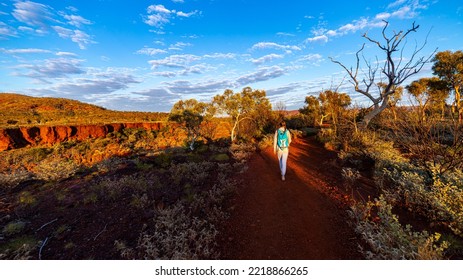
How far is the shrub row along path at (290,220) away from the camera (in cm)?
396

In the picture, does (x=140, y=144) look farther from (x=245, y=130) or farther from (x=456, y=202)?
(x=456, y=202)

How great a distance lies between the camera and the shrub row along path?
3.96 metres

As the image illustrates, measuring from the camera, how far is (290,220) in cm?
497

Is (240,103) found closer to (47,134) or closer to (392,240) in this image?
(392,240)

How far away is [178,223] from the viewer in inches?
210

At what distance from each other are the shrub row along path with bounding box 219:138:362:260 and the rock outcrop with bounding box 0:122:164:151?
1029 inches

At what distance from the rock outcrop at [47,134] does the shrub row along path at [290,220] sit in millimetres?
26134

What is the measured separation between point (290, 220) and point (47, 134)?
29.7 m

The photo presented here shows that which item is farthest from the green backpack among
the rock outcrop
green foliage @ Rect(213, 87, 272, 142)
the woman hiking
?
the rock outcrop

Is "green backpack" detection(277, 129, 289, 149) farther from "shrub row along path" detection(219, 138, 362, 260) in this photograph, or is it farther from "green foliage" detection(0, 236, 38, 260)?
"green foliage" detection(0, 236, 38, 260)

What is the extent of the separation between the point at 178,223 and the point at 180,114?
1614 cm

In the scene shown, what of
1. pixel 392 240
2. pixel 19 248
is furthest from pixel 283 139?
pixel 19 248

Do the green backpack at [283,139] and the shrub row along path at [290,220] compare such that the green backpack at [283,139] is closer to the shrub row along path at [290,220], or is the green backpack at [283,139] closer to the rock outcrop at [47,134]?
the shrub row along path at [290,220]

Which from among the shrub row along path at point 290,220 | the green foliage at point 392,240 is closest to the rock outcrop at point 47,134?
the shrub row along path at point 290,220
